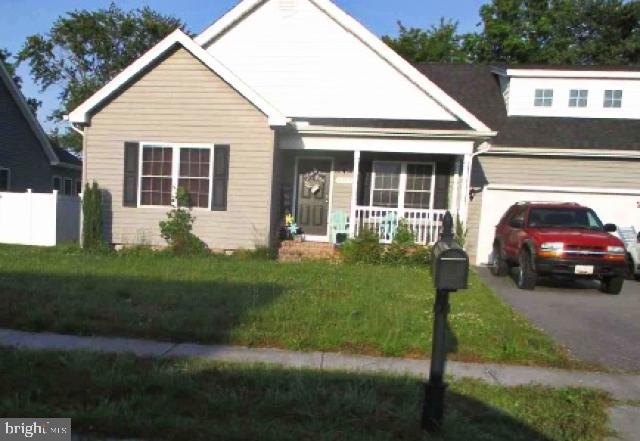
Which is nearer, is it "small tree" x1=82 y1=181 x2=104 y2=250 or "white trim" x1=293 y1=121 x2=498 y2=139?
"small tree" x1=82 y1=181 x2=104 y2=250

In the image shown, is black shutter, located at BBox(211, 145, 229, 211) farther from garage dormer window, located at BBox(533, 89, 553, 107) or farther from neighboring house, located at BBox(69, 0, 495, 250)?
garage dormer window, located at BBox(533, 89, 553, 107)

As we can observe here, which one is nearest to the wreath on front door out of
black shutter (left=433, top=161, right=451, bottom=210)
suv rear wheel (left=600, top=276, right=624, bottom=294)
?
black shutter (left=433, top=161, right=451, bottom=210)

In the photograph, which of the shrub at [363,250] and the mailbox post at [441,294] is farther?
the shrub at [363,250]

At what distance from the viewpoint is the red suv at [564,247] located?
10008 millimetres

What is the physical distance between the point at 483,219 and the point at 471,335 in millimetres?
9020

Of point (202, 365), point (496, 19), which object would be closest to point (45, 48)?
point (496, 19)

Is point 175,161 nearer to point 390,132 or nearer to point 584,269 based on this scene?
point 390,132

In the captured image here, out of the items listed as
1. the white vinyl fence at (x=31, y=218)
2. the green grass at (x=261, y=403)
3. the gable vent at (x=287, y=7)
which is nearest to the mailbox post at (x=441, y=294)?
the green grass at (x=261, y=403)

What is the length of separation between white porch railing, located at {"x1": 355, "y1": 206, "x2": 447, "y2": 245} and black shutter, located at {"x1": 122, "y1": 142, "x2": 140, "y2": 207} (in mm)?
5238

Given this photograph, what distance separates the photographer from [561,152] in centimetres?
1455

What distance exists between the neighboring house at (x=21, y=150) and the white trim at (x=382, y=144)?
12.2 metres

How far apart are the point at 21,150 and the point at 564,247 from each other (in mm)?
19318

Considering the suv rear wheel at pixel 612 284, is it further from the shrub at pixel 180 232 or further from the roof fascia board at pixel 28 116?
the roof fascia board at pixel 28 116

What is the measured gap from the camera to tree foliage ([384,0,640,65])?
3241 centimetres
